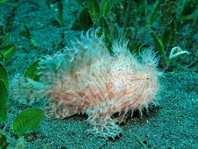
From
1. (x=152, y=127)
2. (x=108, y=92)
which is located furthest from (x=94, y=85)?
(x=152, y=127)

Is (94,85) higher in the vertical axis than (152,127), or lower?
higher

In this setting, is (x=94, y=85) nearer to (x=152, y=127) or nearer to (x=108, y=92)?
(x=108, y=92)

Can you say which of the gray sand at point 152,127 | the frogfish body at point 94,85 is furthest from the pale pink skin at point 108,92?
the gray sand at point 152,127

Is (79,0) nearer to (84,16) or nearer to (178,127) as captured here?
(84,16)

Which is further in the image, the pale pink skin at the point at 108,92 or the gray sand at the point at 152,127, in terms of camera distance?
the pale pink skin at the point at 108,92

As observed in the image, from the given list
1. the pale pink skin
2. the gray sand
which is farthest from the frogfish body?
the gray sand

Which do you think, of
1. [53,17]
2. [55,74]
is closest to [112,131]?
[55,74]

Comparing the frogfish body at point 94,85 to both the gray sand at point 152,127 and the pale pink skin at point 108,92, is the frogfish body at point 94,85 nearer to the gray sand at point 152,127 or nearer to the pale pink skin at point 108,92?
the pale pink skin at point 108,92

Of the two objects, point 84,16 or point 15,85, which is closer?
point 15,85

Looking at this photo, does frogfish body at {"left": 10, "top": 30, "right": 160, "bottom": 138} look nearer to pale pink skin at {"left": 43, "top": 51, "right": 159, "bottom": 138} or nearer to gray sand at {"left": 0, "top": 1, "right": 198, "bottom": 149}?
pale pink skin at {"left": 43, "top": 51, "right": 159, "bottom": 138}
